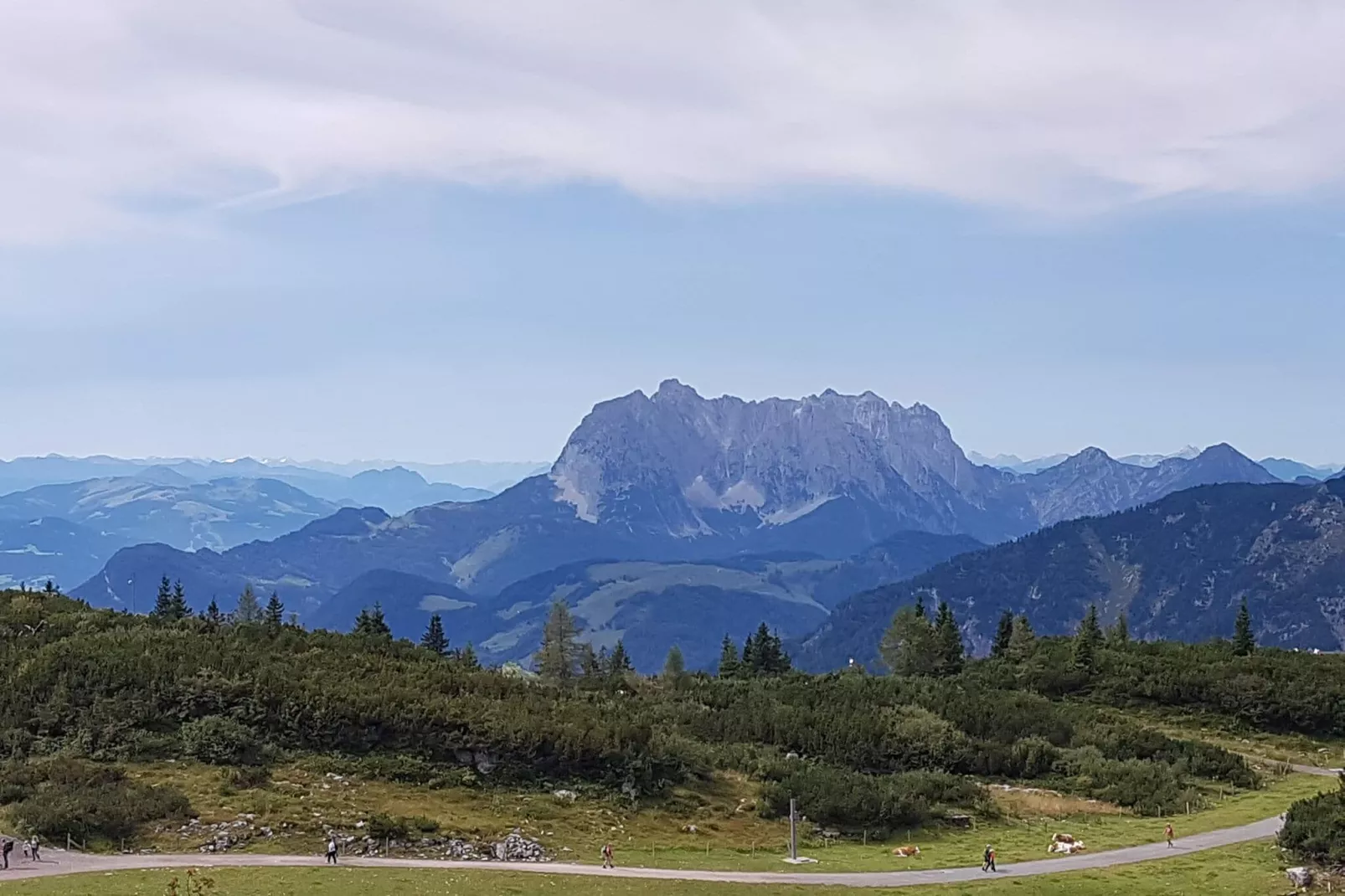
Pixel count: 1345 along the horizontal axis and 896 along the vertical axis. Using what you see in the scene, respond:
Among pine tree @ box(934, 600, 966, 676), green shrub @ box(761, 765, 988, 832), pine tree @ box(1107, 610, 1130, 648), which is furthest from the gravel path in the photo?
pine tree @ box(1107, 610, 1130, 648)

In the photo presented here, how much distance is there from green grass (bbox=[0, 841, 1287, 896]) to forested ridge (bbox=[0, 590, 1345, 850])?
9.68m

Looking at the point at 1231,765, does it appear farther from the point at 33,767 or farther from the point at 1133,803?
the point at 33,767

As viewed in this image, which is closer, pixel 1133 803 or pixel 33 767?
pixel 33 767

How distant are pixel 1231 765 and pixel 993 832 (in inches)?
942

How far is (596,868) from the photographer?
137ft

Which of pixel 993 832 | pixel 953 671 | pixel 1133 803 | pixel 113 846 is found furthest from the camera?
pixel 953 671

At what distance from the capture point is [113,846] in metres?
41.8

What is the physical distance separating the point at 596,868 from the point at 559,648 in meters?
63.5

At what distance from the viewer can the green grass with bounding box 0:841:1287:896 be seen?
1385 inches

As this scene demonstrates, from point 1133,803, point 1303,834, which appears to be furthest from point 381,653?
point 1303,834

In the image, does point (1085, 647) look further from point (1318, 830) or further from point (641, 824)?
point (641, 824)

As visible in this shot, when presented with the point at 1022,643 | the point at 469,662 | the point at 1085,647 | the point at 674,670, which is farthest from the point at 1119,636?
the point at 469,662

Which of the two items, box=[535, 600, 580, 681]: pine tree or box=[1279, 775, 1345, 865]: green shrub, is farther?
box=[535, 600, 580, 681]: pine tree

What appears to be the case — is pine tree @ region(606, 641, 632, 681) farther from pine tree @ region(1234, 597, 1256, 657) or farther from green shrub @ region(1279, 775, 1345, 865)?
green shrub @ region(1279, 775, 1345, 865)
